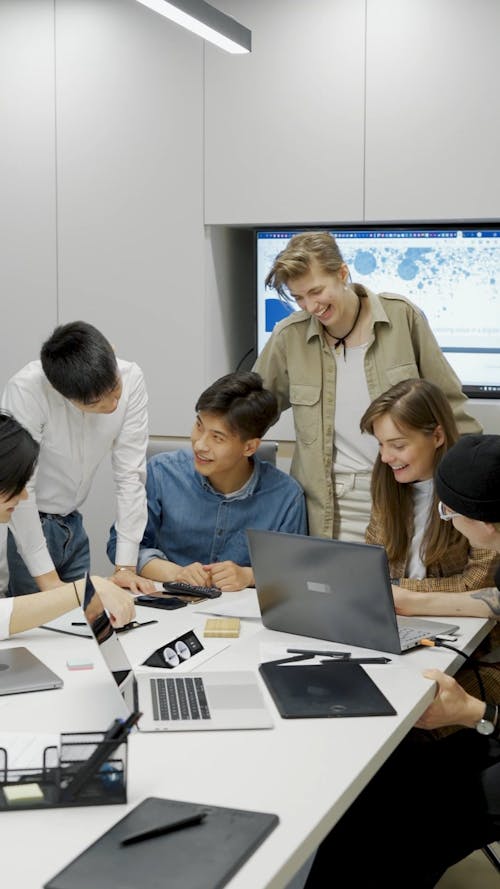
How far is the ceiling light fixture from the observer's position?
8.81 ft

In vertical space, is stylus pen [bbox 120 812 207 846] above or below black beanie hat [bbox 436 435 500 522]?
below

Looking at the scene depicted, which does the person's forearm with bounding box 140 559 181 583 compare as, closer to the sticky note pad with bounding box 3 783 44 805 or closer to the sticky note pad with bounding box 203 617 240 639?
the sticky note pad with bounding box 203 617 240 639

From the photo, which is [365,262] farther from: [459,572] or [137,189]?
[459,572]

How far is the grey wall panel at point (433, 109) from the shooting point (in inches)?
153

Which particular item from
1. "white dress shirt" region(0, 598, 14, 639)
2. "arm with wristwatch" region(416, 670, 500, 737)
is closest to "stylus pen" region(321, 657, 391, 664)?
"arm with wristwatch" region(416, 670, 500, 737)

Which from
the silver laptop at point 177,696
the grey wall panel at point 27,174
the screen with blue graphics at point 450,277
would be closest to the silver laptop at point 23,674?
the silver laptop at point 177,696

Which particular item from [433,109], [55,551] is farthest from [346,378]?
[433,109]

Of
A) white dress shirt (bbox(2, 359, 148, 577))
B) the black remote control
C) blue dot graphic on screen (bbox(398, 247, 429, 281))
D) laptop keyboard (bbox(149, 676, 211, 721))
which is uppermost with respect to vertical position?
blue dot graphic on screen (bbox(398, 247, 429, 281))

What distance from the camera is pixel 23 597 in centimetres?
233

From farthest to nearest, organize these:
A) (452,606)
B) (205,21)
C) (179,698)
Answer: (205,21), (452,606), (179,698)

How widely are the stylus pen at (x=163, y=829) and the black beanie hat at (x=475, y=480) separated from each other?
2.72 feet

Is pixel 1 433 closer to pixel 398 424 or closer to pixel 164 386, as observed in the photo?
pixel 398 424

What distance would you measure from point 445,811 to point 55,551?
4.83 ft

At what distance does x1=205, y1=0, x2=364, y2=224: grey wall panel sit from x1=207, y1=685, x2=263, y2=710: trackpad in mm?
2502
